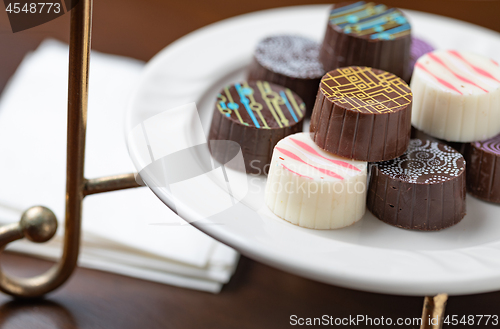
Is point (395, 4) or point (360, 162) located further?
point (395, 4)

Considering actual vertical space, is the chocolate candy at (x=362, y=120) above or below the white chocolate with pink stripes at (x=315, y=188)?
above

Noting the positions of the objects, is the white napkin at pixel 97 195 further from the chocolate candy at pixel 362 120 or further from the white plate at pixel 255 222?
the chocolate candy at pixel 362 120

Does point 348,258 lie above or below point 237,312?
above

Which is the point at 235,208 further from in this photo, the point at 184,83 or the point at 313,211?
the point at 184,83

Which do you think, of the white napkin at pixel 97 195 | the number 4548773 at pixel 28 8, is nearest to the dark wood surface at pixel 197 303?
the white napkin at pixel 97 195

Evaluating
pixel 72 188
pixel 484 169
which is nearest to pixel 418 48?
pixel 484 169

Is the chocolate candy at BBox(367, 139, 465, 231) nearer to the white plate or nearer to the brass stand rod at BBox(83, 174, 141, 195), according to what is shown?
the white plate

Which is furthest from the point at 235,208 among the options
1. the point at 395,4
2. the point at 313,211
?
the point at 395,4

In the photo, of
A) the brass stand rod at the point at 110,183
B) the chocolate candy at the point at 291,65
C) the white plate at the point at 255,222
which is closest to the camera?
the white plate at the point at 255,222
